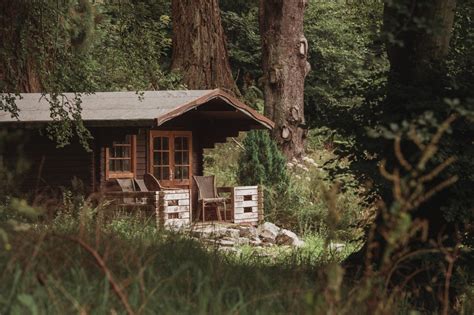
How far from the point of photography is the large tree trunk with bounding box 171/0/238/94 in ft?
90.3

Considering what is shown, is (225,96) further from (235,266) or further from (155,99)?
(235,266)

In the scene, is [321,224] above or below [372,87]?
below

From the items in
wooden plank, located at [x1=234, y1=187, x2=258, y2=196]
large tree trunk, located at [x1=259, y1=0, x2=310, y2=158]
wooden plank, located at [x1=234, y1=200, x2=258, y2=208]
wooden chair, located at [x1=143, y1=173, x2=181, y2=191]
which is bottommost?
wooden plank, located at [x1=234, y1=200, x2=258, y2=208]

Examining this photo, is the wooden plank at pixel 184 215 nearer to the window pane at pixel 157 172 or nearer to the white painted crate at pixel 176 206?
the white painted crate at pixel 176 206

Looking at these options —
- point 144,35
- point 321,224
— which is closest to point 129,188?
point 321,224

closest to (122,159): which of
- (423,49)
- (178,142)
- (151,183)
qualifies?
(151,183)

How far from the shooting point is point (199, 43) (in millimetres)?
27562

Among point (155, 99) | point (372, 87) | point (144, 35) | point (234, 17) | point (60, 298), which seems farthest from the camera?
point (234, 17)

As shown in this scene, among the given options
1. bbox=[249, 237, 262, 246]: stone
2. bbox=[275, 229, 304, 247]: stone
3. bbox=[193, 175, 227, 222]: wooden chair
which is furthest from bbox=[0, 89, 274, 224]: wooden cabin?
bbox=[275, 229, 304, 247]: stone

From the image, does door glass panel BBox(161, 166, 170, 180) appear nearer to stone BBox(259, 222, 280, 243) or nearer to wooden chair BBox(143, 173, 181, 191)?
wooden chair BBox(143, 173, 181, 191)

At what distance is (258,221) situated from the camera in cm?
2289

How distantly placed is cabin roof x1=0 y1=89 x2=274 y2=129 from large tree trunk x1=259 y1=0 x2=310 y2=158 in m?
4.65

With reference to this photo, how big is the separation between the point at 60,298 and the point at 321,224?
54.1 ft

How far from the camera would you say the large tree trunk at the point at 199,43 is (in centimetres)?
2753
